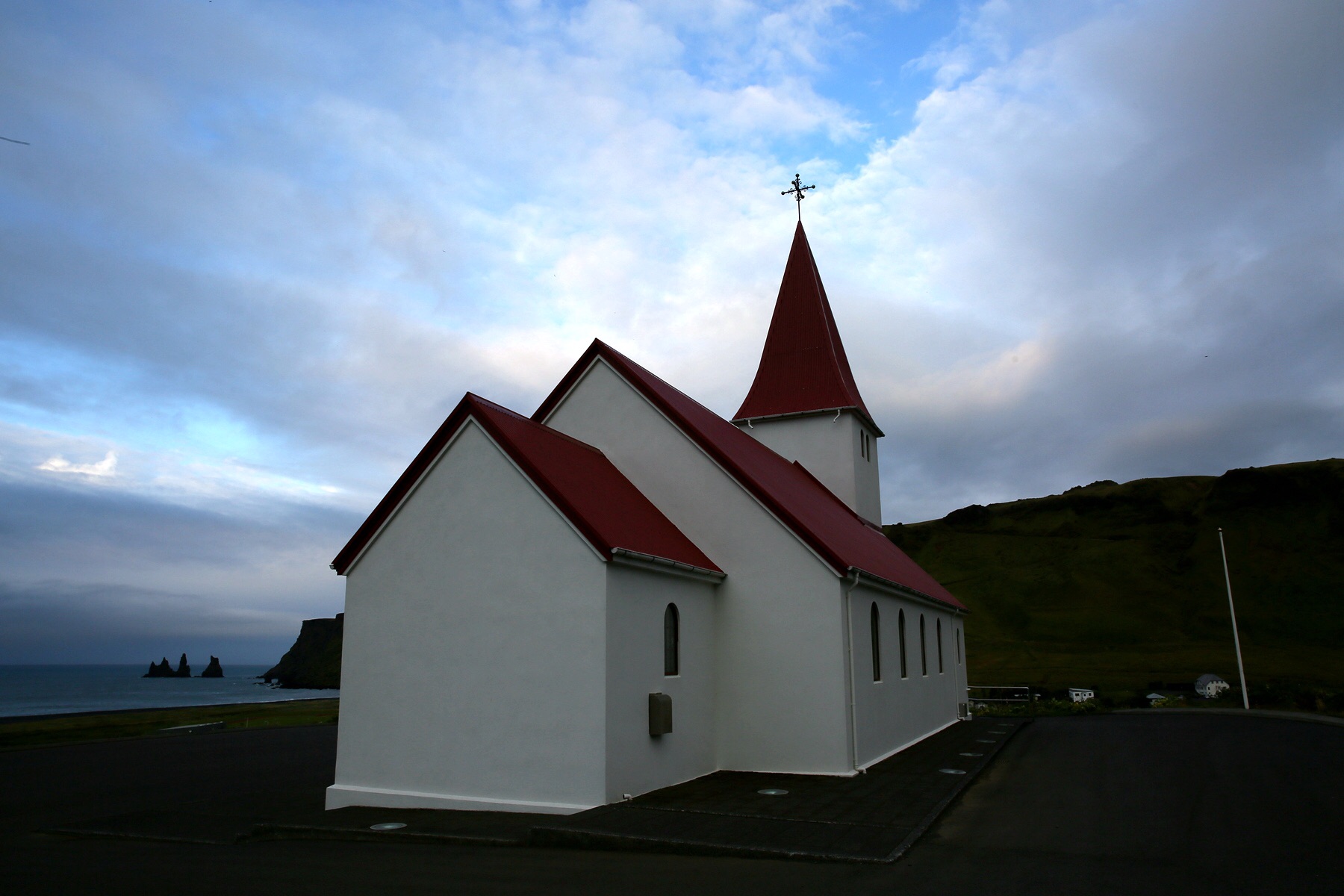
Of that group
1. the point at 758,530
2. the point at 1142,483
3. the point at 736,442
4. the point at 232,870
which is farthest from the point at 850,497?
the point at 1142,483

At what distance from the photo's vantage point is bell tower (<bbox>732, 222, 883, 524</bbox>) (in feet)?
77.7

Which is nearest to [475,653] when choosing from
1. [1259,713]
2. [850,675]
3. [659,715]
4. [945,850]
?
[659,715]

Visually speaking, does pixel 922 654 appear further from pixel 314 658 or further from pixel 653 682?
pixel 314 658

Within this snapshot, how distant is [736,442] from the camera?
17656mm

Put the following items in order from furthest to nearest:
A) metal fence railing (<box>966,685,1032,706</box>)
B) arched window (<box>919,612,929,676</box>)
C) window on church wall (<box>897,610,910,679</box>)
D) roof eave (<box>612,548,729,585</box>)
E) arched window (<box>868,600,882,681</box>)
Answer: metal fence railing (<box>966,685,1032,706</box>)
arched window (<box>919,612,929,676</box>)
window on church wall (<box>897,610,910,679</box>)
arched window (<box>868,600,882,681</box>)
roof eave (<box>612,548,729,585</box>)

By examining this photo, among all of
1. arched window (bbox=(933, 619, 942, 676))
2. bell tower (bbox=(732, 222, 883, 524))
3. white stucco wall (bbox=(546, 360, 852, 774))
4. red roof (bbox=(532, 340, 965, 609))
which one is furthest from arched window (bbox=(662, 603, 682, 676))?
bell tower (bbox=(732, 222, 883, 524))

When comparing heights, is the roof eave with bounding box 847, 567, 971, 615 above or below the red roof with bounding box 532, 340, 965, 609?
below

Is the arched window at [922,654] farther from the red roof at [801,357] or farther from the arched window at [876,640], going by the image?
the red roof at [801,357]

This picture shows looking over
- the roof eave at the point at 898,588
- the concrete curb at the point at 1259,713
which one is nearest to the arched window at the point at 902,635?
the roof eave at the point at 898,588

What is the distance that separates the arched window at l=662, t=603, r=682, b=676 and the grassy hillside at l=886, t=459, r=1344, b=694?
174 feet

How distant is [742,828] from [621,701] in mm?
2454

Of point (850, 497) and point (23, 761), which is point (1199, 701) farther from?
point (23, 761)

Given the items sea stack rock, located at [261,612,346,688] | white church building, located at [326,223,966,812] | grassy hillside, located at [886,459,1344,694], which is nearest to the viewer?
white church building, located at [326,223,966,812]

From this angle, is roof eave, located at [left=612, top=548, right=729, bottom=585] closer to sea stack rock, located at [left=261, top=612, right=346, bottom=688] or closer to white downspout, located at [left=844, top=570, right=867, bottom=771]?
white downspout, located at [left=844, top=570, right=867, bottom=771]
